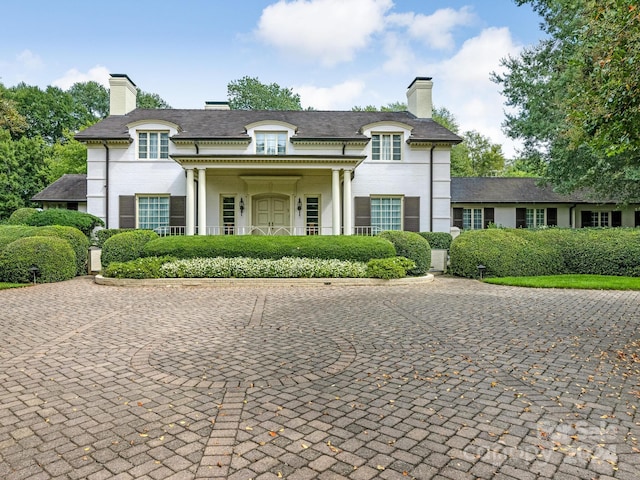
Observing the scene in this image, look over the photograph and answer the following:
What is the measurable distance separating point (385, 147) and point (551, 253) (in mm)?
8409

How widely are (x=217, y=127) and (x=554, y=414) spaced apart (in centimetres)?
1812

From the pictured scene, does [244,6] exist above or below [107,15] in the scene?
above

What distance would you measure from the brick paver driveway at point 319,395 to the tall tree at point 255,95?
4011 centimetres

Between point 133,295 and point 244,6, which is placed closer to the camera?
point 133,295

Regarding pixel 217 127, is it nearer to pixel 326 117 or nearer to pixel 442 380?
pixel 326 117

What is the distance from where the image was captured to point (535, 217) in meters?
24.7

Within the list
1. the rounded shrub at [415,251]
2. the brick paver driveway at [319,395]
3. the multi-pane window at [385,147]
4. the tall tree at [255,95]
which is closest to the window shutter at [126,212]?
the brick paver driveway at [319,395]

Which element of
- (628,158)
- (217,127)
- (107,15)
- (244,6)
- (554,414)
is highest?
(244,6)

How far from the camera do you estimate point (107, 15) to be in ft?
38.3

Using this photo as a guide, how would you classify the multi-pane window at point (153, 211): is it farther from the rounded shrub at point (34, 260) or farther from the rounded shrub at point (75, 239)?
the rounded shrub at point (34, 260)

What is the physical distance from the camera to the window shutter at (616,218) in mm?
24680

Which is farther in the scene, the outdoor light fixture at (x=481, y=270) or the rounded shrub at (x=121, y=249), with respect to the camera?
the outdoor light fixture at (x=481, y=270)

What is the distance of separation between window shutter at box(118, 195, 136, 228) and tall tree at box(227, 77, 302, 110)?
29.3 m

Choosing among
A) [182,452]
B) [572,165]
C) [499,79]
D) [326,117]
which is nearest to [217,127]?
[326,117]
